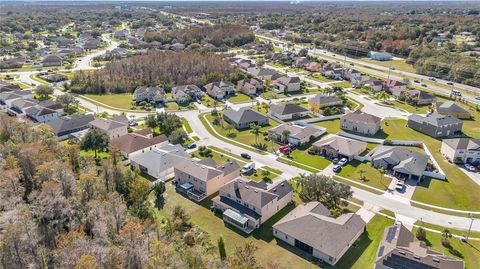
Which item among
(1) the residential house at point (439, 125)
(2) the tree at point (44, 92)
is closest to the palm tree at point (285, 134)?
(1) the residential house at point (439, 125)

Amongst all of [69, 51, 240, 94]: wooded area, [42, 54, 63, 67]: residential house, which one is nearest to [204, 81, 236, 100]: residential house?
[69, 51, 240, 94]: wooded area

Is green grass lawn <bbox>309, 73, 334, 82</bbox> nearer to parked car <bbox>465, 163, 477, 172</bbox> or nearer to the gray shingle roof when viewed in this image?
parked car <bbox>465, 163, 477, 172</bbox>

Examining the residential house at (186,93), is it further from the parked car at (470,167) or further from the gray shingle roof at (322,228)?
the parked car at (470,167)

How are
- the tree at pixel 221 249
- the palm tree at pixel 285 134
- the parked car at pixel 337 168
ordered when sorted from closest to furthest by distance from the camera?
the tree at pixel 221 249, the parked car at pixel 337 168, the palm tree at pixel 285 134

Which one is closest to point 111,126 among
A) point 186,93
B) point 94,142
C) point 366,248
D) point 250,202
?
point 94,142

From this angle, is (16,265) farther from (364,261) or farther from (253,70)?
(253,70)

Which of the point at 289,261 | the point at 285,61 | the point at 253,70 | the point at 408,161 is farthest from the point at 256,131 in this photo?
the point at 285,61
